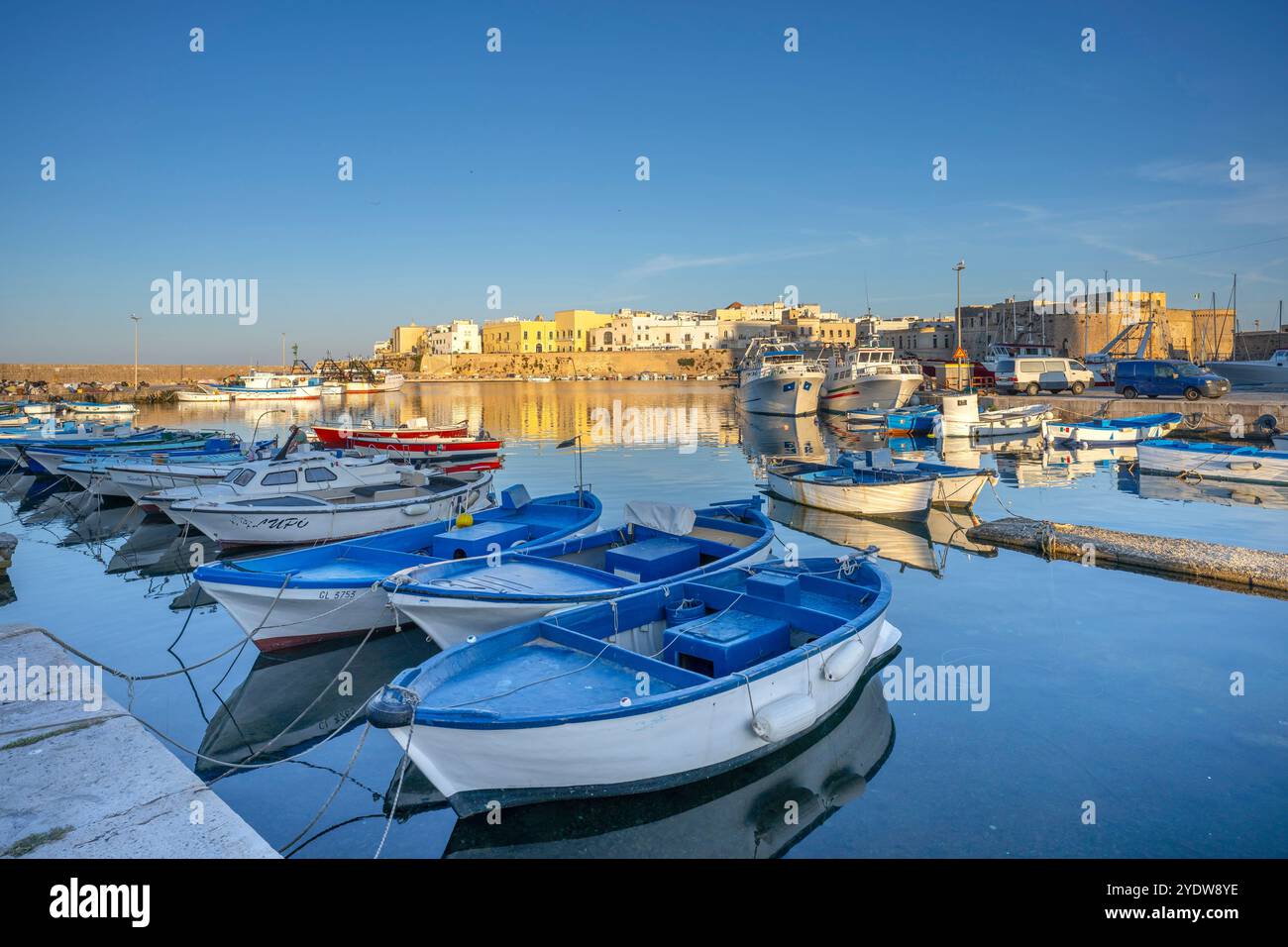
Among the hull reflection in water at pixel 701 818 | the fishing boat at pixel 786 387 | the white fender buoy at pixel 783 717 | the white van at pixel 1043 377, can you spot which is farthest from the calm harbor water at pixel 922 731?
the fishing boat at pixel 786 387

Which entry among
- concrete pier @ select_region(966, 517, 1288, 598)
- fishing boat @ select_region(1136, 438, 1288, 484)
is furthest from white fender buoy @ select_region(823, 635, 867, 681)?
fishing boat @ select_region(1136, 438, 1288, 484)

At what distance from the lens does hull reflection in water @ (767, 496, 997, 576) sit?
15.7 metres

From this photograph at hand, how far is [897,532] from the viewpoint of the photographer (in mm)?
18016

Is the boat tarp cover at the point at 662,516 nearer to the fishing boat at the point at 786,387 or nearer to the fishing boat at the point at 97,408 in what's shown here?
the fishing boat at the point at 786,387

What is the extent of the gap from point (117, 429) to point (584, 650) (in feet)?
99.8

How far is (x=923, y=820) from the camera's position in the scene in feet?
21.2

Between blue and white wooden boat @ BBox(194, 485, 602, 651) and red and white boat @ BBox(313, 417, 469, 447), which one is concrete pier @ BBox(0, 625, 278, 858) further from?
red and white boat @ BBox(313, 417, 469, 447)

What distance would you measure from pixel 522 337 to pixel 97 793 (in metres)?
161

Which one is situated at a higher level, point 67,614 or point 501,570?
point 501,570

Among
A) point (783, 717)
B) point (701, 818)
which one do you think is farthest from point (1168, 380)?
point (701, 818)
